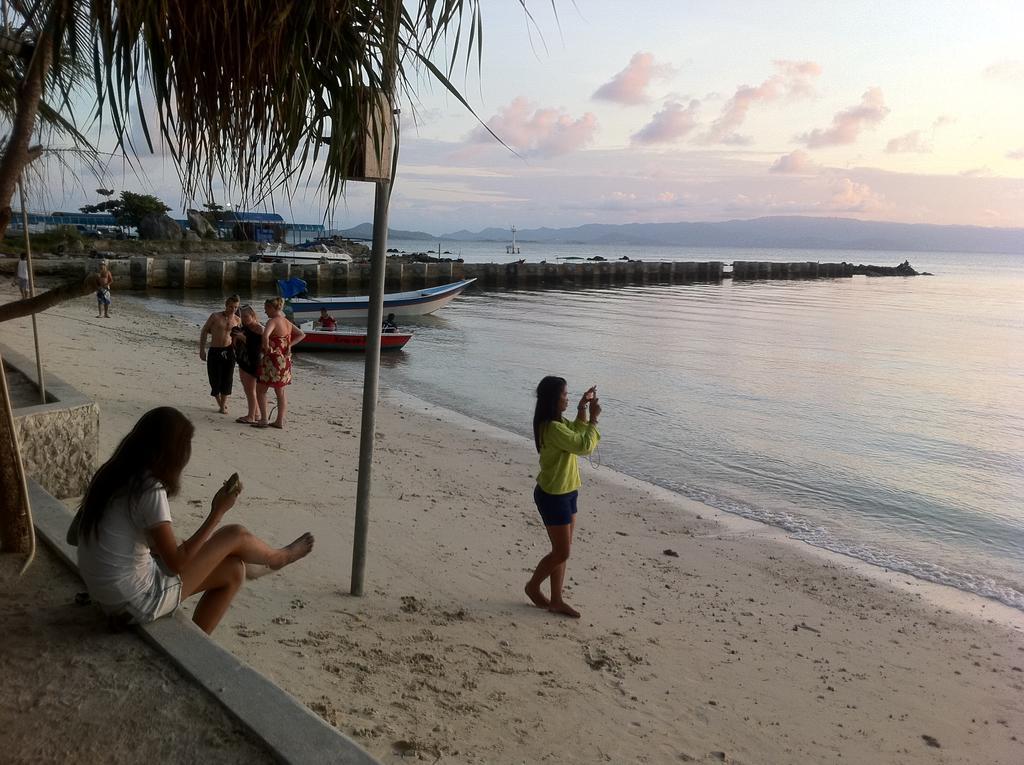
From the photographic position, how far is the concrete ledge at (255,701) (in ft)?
8.60

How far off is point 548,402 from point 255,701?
9.07ft

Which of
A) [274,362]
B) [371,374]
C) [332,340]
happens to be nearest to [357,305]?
[332,340]

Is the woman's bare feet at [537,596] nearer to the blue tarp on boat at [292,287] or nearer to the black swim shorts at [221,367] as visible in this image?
the black swim shorts at [221,367]

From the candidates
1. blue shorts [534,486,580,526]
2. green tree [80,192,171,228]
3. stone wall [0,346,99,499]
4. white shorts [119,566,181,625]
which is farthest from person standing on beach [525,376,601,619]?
green tree [80,192,171,228]

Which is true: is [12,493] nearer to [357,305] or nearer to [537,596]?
[537,596]

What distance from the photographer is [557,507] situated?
17.2 feet

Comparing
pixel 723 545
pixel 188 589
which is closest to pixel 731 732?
pixel 188 589

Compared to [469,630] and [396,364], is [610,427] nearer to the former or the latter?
[396,364]

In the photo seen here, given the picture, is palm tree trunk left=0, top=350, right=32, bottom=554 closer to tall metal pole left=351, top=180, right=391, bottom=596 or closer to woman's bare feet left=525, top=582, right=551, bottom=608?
tall metal pole left=351, top=180, right=391, bottom=596

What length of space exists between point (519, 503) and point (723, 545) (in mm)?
2141

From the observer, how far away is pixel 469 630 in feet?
16.3

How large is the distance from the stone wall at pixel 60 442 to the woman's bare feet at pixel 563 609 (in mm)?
3502

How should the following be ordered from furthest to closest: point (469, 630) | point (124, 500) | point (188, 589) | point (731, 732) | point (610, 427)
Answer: point (610, 427), point (469, 630), point (731, 732), point (188, 589), point (124, 500)

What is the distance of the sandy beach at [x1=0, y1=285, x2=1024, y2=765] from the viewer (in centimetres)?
396
